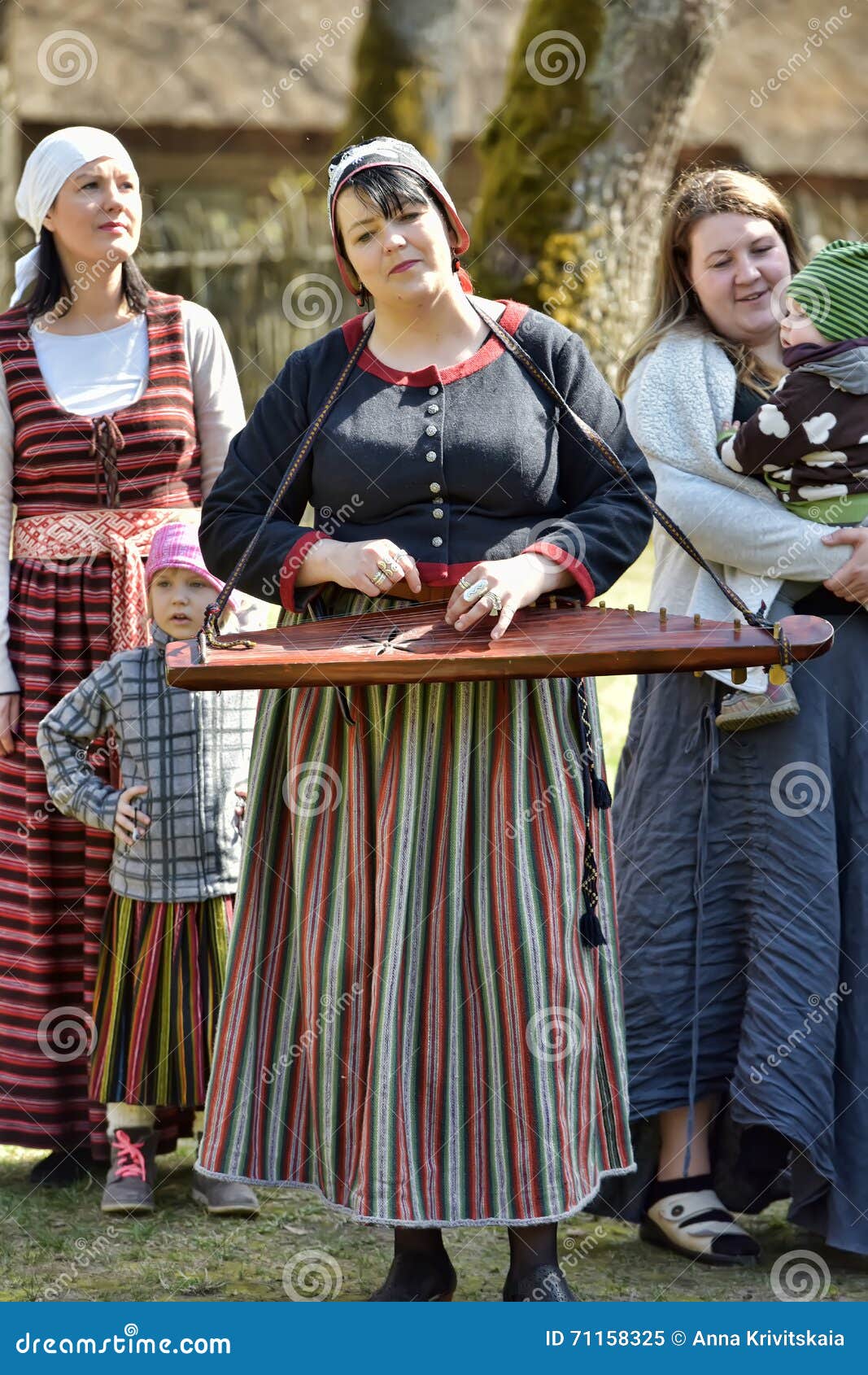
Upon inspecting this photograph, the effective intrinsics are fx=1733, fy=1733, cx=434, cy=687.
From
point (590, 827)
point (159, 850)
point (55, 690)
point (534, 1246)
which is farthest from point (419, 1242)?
point (55, 690)

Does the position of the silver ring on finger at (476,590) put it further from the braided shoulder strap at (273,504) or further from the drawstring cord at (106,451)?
the drawstring cord at (106,451)

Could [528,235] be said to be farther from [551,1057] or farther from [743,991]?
[551,1057]

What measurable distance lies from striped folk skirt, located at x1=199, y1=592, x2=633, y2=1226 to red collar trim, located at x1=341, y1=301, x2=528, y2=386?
397mm

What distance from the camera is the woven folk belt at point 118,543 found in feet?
12.8

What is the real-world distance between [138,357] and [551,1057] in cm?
192

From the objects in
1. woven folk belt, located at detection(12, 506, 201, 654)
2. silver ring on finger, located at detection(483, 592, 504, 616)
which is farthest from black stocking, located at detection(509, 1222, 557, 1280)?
woven folk belt, located at detection(12, 506, 201, 654)

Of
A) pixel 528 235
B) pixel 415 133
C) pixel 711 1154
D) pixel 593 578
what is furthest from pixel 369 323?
pixel 415 133

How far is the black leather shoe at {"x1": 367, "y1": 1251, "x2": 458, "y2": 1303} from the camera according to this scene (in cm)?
308

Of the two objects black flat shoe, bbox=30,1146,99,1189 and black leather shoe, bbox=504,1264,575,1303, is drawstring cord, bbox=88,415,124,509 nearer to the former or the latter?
black flat shoe, bbox=30,1146,99,1189

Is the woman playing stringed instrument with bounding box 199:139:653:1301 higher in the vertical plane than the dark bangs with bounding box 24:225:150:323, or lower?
lower

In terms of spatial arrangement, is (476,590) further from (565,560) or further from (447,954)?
(447,954)

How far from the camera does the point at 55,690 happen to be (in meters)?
3.98

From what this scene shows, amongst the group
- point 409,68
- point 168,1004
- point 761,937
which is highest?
point 409,68

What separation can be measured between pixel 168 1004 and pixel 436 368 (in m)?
1.62
